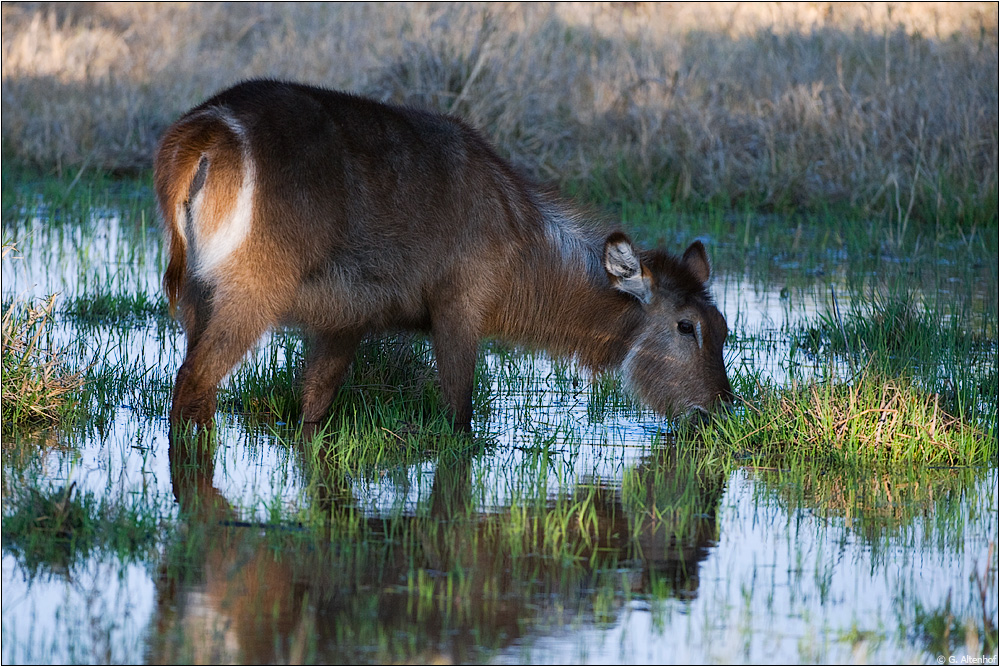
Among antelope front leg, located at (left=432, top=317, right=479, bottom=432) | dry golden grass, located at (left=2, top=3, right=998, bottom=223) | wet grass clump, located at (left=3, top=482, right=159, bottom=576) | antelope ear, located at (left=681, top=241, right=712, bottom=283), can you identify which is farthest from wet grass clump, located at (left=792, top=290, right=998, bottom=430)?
wet grass clump, located at (left=3, top=482, right=159, bottom=576)

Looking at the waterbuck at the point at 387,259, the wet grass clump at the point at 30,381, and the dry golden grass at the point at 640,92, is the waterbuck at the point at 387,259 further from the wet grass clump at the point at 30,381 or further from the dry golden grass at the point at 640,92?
the dry golden grass at the point at 640,92

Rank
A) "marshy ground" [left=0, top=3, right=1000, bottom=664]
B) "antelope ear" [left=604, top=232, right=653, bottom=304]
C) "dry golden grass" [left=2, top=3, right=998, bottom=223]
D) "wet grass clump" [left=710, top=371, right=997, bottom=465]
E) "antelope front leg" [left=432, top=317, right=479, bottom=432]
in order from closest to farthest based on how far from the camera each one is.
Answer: "marshy ground" [left=0, top=3, right=1000, bottom=664]
"wet grass clump" [left=710, top=371, right=997, bottom=465]
"antelope front leg" [left=432, top=317, right=479, bottom=432]
"antelope ear" [left=604, top=232, right=653, bottom=304]
"dry golden grass" [left=2, top=3, right=998, bottom=223]

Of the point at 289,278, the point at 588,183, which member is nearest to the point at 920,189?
the point at 588,183

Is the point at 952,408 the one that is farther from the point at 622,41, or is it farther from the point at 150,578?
the point at 622,41

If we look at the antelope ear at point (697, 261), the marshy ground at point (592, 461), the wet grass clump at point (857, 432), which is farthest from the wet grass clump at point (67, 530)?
the antelope ear at point (697, 261)

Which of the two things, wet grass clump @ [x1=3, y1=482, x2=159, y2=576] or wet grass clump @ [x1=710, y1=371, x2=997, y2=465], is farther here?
wet grass clump @ [x1=710, y1=371, x2=997, y2=465]

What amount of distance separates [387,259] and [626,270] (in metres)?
1.04

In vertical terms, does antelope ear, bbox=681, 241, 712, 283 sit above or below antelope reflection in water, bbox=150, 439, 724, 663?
above

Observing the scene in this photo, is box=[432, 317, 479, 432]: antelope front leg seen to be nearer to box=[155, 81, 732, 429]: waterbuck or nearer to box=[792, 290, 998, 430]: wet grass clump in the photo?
box=[155, 81, 732, 429]: waterbuck

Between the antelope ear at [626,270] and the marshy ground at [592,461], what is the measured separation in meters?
0.56

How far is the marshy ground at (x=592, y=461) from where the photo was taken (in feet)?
11.5

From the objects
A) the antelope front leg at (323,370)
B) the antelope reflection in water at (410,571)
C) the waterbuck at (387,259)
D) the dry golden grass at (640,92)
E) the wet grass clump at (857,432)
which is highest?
the dry golden grass at (640,92)

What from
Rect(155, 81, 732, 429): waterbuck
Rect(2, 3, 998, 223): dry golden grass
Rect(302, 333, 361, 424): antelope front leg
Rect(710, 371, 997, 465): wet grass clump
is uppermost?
Rect(2, 3, 998, 223): dry golden grass

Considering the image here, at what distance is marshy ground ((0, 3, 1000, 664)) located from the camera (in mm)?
3496
